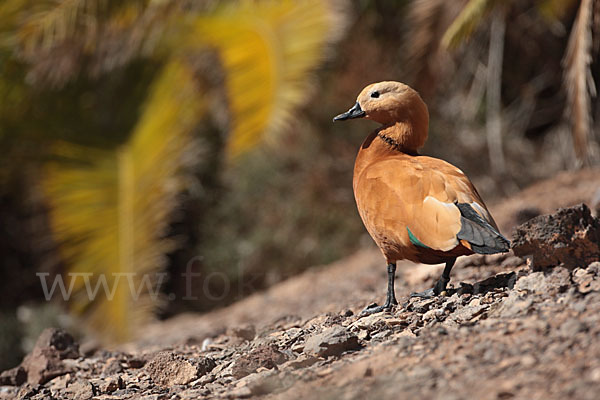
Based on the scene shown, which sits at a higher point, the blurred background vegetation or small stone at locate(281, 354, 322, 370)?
the blurred background vegetation

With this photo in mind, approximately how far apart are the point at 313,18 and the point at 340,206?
2.64 meters

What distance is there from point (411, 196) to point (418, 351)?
2.62 ft

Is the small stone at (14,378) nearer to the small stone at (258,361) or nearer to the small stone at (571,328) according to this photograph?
the small stone at (258,361)

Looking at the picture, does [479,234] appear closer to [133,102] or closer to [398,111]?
[398,111]

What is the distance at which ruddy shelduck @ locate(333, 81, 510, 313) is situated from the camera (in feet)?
10.6

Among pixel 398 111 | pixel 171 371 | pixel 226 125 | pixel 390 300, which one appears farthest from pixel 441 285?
pixel 226 125

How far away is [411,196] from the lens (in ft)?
11.2

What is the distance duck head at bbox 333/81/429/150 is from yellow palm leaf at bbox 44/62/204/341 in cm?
372

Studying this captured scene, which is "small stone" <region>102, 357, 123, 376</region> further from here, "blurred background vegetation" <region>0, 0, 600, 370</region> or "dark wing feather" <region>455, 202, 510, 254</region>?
"blurred background vegetation" <region>0, 0, 600, 370</region>

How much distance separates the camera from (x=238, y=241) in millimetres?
9641

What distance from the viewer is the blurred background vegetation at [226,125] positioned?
7293 millimetres

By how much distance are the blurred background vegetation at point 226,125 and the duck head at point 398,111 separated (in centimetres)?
226

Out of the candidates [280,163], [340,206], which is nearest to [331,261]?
[340,206]

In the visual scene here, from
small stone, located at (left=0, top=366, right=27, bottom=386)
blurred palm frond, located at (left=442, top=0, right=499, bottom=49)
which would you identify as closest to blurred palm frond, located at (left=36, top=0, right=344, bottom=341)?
blurred palm frond, located at (left=442, top=0, right=499, bottom=49)
